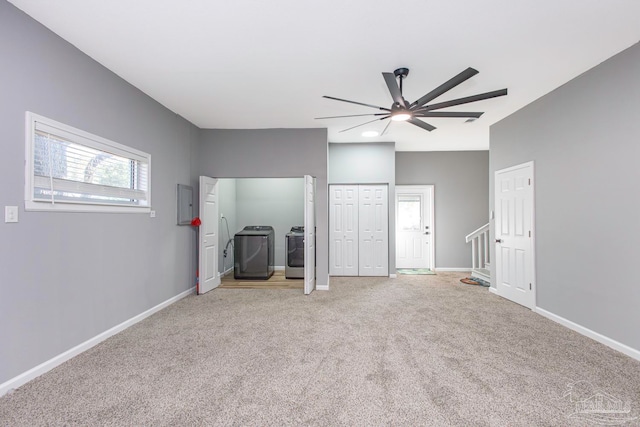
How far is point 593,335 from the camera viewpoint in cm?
289


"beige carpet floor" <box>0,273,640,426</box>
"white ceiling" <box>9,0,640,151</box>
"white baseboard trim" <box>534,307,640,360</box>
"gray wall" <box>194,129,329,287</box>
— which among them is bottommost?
"beige carpet floor" <box>0,273,640,426</box>

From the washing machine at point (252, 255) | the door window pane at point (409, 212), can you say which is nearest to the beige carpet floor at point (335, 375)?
the washing machine at point (252, 255)

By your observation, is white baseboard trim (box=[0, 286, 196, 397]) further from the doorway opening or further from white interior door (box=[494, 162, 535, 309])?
white interior door (box=[494, 162, 535, 309])

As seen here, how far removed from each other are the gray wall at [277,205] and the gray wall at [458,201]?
125 inches

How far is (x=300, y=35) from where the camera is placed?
241 centimetres

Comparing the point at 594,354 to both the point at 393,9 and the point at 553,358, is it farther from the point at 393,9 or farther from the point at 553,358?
the point at 393,9

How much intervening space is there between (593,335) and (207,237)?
199 inches

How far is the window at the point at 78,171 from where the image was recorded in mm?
Answer: 2248

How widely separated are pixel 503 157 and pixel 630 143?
1.90 m

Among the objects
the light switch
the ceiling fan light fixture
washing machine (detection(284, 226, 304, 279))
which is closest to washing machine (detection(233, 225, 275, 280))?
washing machine (detection(284, 226, 304, 279))

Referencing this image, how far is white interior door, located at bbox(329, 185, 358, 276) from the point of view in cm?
588

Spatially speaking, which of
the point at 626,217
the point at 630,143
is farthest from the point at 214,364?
the point at 630,143

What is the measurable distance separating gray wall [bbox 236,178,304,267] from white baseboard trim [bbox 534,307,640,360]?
180 inches

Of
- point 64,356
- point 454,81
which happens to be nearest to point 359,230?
point 454,81
